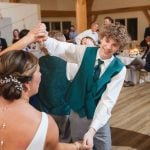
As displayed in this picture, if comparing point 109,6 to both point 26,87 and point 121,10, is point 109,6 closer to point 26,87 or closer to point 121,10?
point 121,10

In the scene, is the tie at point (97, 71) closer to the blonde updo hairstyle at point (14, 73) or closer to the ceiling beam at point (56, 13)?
the blonde updo hairstyle at point (14, 73)

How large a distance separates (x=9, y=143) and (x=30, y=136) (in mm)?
76

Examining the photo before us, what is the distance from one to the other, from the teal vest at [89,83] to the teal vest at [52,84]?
Answer: 23cm

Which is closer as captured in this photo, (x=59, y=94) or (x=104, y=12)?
(x=59, y=94)

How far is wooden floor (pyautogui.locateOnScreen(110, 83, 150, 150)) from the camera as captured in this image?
367 centimetres

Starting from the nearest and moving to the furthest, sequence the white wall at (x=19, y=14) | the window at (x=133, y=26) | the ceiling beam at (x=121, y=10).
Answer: the white wall at (x=19, y=14) → the ceiling beam at (x=121, y=10) → the window at (x=133, y=26)

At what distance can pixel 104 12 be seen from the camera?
13266 mm

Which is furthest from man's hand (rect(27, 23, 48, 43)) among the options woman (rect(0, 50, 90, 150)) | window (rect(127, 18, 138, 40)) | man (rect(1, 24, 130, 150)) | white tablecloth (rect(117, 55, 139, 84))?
window (rect(127, 18, 138, 40))

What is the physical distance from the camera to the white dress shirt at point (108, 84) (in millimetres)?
1866

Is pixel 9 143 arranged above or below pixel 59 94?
above

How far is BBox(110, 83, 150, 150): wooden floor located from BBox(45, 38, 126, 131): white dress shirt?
178 cm

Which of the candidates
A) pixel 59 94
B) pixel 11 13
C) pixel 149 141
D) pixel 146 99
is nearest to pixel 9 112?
pixel 59 94

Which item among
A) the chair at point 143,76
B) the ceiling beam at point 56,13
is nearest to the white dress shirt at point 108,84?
the chair at point 143,76

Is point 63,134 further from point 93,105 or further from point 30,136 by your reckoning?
point 30,136
